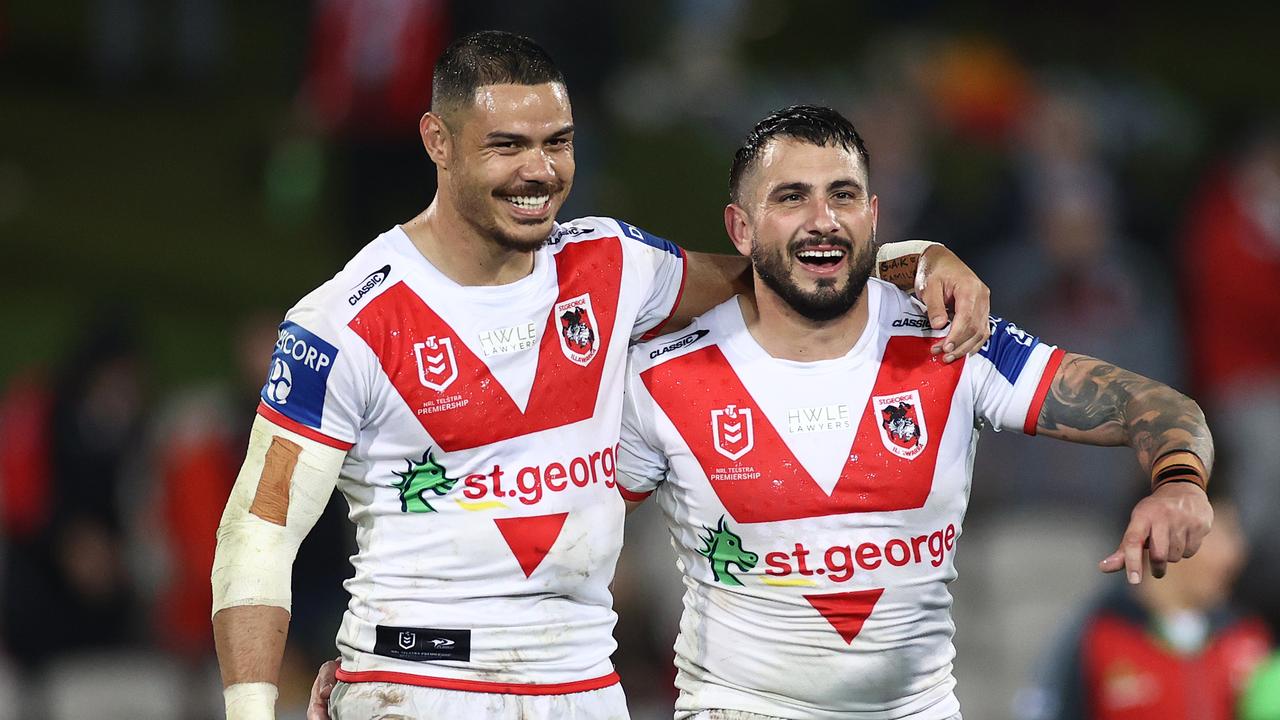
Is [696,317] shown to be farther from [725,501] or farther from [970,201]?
[970,201]

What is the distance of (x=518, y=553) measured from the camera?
16.9 ft

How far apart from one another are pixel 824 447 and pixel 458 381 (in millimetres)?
1079

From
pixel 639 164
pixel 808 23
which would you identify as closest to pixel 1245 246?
pixel 639 164

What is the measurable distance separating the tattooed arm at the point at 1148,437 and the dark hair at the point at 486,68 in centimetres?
170

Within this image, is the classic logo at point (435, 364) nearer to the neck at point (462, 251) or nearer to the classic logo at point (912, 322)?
the neck at point (462, 251)

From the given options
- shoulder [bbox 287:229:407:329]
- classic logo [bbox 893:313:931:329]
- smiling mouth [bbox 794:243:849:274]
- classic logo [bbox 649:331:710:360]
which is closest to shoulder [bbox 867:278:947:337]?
classic logo [bbox 893:313:931:329]

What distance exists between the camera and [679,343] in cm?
566

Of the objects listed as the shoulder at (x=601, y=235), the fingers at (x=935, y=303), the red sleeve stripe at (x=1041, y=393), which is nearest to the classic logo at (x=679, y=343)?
the shoulder at (x=601, y=235)

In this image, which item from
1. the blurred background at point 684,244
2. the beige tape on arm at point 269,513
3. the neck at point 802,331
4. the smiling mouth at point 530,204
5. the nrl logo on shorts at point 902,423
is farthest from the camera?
the blurred background at point 684,244

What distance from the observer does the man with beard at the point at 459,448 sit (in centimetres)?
502

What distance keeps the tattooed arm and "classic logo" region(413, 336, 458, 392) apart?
167 cm

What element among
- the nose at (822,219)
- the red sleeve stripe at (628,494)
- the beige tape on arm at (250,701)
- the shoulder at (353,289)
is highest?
the nose at (822,219)

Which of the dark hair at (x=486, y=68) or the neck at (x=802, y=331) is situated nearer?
the dark hair at (x=486, y=68)

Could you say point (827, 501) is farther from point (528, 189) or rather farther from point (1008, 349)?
point (528, 189)
